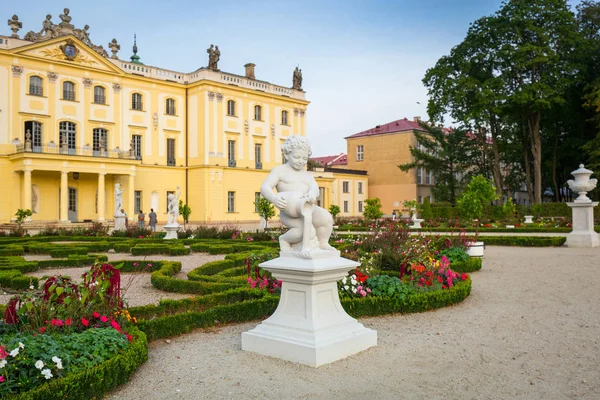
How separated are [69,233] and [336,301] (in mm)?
18588

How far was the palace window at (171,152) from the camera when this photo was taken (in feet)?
124

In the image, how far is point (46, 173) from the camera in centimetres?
3105

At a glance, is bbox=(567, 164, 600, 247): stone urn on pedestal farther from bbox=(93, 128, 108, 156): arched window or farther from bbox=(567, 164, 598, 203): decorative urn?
bbox=(93, 128, 108, 156): arched window

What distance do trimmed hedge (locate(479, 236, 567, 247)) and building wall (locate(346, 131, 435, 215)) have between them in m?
29.9

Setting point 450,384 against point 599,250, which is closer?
point 450,384

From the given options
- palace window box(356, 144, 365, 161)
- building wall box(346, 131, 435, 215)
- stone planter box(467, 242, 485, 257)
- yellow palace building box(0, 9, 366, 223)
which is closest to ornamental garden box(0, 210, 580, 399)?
stone planter box(467, 242, 485, 257)

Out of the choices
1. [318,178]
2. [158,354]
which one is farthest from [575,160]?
[158,354]

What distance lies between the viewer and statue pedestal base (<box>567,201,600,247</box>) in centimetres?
1584

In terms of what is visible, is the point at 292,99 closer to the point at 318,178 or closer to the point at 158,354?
the point at 318,178

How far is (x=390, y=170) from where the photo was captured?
160 feet

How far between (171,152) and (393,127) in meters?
21.9

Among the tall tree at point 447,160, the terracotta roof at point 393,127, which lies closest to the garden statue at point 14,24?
the tall tree at point 447,160

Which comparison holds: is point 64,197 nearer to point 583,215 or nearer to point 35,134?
point 35,134

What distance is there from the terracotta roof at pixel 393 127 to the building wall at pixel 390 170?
35 centimetres
